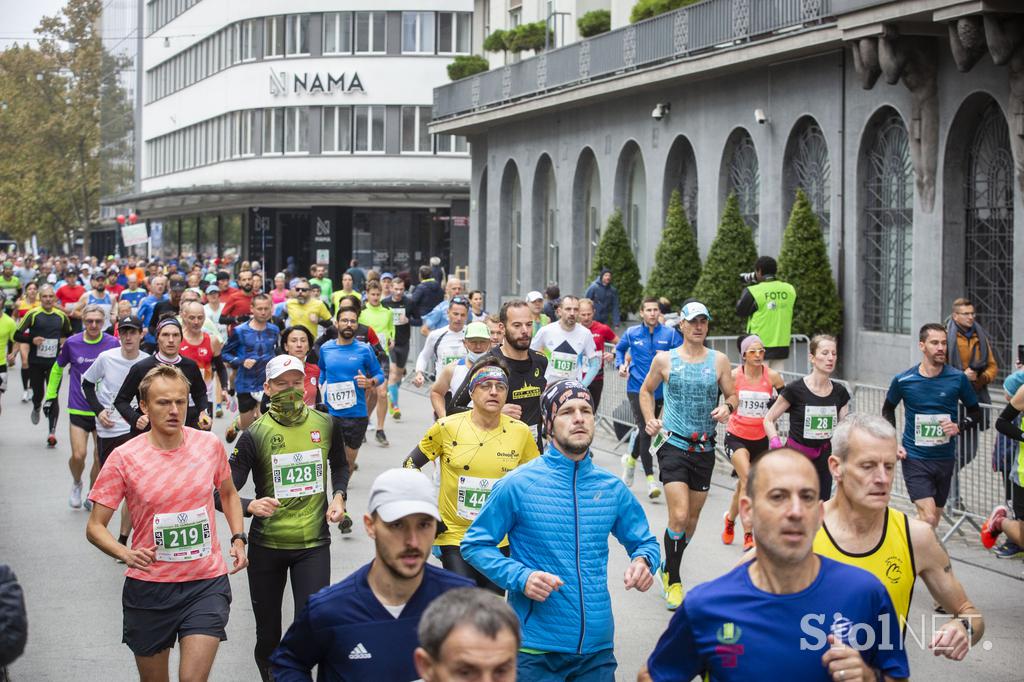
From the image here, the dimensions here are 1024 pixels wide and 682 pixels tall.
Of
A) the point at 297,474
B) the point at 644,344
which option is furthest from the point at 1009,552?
the point at 297,474

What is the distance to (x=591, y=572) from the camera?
6047 mm

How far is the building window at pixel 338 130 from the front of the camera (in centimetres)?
5875

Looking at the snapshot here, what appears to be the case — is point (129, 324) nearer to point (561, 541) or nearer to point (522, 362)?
point (522, 362)

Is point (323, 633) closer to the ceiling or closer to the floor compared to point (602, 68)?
closer to the floor

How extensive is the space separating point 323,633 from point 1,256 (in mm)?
56449

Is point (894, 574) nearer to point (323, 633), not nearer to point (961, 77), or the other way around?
point (323, 633)

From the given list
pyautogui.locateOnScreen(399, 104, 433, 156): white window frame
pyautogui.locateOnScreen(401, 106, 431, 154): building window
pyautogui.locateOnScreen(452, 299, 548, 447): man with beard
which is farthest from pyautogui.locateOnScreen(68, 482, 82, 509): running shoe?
pyautogui.locateOnScreen(401, 106, 431, 154): building window

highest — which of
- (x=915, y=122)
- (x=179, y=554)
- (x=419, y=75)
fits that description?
(x=419, y=75)

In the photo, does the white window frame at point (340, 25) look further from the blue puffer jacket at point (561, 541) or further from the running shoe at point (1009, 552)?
the blue puffer jacket at point (561, 541)

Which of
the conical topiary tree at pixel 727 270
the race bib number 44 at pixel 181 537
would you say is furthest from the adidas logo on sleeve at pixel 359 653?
the conical topiary tree at pixel 727 270

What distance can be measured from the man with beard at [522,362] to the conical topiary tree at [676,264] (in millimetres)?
17586

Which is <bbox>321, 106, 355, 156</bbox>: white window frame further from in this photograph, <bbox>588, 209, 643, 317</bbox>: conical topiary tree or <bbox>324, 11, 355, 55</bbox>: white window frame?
<bbox>588, 209, 643, 317</bbox>: conical topiary tree

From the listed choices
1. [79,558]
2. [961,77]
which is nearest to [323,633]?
[79,558]

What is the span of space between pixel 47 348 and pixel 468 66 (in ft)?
77.1
